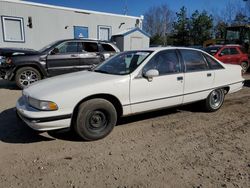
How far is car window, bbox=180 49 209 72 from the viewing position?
467 centimetres

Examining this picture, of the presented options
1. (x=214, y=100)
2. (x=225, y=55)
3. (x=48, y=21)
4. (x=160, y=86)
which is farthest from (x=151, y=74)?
(x=48, y=21)

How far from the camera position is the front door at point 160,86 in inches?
157

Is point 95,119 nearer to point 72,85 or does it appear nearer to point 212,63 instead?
point 72,85

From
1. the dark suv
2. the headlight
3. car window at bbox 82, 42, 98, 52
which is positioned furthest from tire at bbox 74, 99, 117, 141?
car window at bbox 82, 42, 98, 52

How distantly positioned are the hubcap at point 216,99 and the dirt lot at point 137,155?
1.83 feet

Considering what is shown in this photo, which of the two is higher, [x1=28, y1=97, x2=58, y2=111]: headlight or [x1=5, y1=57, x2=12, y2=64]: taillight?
[x1=5, y1=57, x2=12, y2=64]: taillight

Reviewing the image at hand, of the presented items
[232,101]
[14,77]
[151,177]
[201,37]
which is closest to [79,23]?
[14,77]

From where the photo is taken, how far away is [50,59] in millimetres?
7652

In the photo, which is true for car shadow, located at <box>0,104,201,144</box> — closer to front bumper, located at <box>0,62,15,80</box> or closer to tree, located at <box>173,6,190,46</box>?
front bumper, located at <box>0,62,15,80</box>

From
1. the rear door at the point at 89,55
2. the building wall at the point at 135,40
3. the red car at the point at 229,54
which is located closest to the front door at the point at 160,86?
the rear door at the point at 89,55

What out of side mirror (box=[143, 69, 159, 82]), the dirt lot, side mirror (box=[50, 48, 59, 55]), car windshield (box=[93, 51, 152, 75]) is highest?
side mirror (box=[50, 48, 59, 55])

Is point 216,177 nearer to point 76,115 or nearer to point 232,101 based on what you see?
point 76,115

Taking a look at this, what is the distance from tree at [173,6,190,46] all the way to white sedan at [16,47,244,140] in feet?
116

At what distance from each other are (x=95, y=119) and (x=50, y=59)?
4758 millimetres
